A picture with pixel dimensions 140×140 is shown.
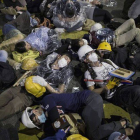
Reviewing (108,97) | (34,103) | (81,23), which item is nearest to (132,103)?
(108,97)

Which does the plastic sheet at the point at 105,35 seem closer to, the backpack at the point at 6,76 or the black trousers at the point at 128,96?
the black trousers at the point at 128,96

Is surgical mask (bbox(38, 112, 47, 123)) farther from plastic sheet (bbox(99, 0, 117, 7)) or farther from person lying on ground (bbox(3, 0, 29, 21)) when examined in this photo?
plastic sheet (bbox(99, 0, 117, 7))

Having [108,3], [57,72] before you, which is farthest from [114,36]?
[108,3]

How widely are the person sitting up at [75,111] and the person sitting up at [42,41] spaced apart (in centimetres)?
177

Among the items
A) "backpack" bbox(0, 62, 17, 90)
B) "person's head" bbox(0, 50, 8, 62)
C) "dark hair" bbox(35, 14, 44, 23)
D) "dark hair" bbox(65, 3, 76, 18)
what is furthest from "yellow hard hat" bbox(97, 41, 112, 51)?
"dark hair" bbox(35, 14, 44, 23)

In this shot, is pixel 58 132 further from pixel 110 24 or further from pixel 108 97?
pixel 110 24

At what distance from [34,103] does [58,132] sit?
3.63 feet

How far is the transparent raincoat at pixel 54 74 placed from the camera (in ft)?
12.6

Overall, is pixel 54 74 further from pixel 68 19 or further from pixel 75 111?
pixel 68 19

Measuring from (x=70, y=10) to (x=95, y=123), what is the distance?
3131mm

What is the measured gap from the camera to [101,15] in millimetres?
5395

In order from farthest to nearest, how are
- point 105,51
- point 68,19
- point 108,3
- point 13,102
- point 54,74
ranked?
point 108,3 → point 68,19 → point 105,51 → point 54,74 → point 13,102

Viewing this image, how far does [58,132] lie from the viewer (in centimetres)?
271

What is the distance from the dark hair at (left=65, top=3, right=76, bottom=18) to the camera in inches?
190
